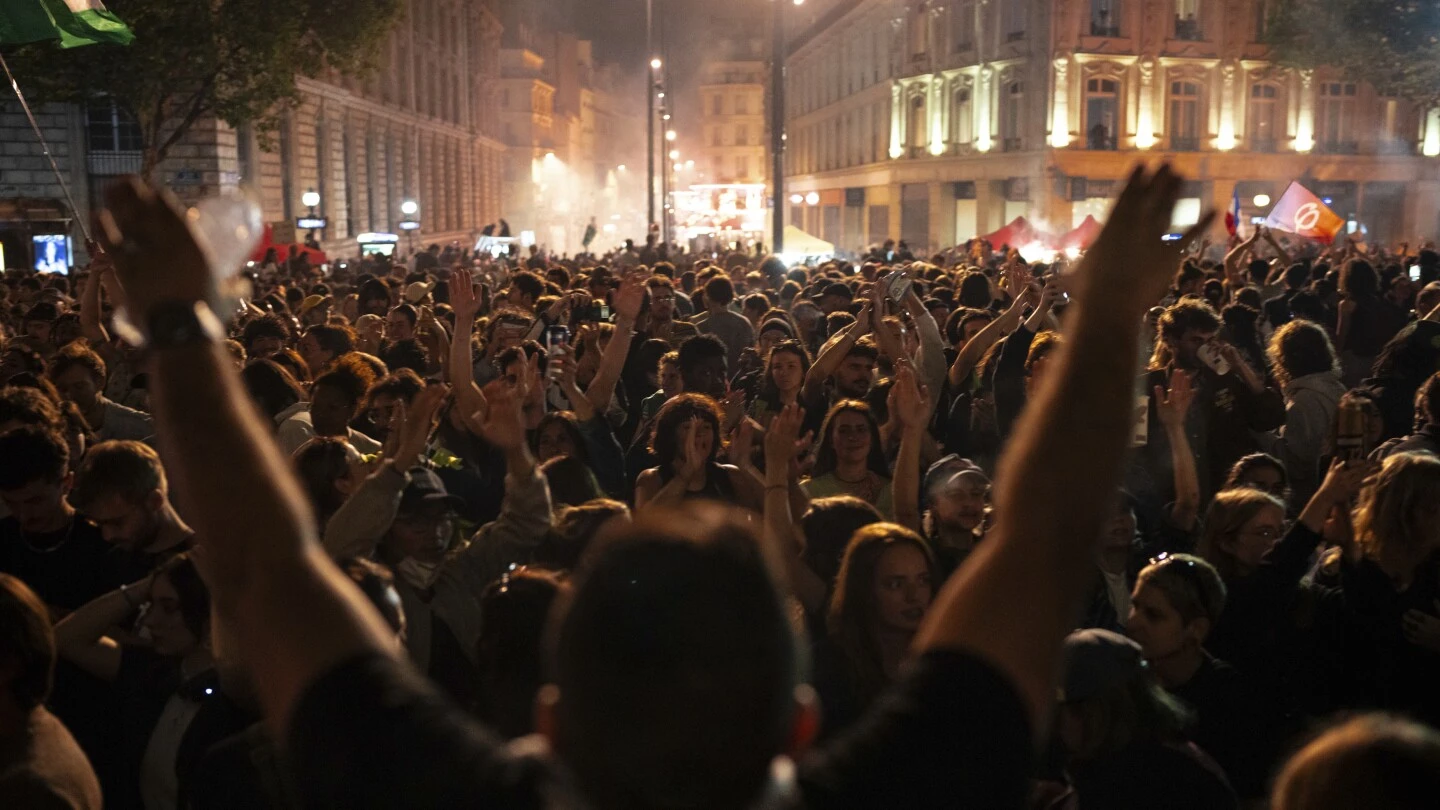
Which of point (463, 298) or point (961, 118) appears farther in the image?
point (961, 118)

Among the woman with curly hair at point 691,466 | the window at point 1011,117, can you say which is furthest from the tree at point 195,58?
the window at point 1011,117

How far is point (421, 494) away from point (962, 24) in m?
51.5

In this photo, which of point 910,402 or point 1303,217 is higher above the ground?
point 1303,217

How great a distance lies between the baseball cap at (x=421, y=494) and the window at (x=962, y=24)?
50307mm

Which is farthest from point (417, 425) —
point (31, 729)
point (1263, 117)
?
point (1263, 117)

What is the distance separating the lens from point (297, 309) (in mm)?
13469

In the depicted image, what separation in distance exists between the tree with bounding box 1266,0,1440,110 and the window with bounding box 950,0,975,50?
15.0 metres

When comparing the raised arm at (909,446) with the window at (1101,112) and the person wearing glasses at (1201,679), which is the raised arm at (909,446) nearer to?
the person wearing glasses at (1201,679)

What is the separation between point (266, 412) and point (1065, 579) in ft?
18.3

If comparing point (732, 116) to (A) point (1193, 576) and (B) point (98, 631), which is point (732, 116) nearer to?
(A) point (1193, 576)

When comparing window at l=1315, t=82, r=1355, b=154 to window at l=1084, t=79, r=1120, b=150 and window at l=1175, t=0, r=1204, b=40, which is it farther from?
window at l=1084, t=79, r=1120, b=150

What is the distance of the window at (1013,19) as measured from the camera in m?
48.8

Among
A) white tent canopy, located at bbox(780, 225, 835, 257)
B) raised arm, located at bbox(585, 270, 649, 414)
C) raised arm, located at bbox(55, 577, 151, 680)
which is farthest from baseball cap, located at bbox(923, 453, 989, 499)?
white tent canopy, located at bbox(780, 225, 835, 257)

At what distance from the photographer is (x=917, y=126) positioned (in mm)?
57781
